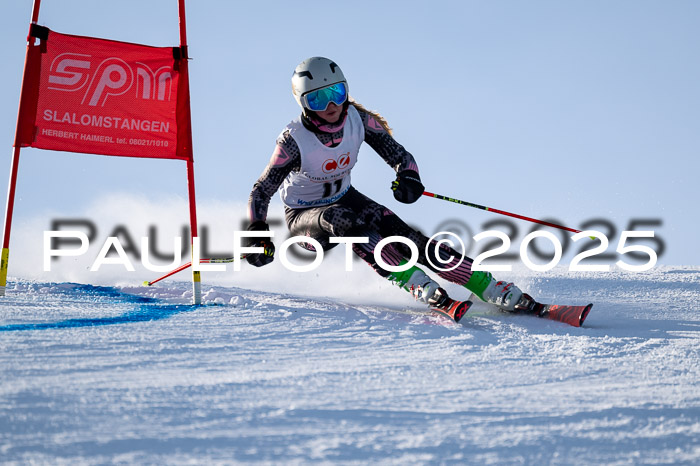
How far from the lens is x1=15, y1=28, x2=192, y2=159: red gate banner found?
4449 millimetres

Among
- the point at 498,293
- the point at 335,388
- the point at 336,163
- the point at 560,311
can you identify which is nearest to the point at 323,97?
the point at 336,163

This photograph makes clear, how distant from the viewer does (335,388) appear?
227 cm

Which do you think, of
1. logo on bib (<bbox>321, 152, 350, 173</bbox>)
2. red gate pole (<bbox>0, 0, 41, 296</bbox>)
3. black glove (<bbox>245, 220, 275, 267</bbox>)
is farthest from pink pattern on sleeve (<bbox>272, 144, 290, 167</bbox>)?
red gate pole (<bbox>0, 0, 41, 296</bbox>)

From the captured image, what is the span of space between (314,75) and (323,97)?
0.14 m

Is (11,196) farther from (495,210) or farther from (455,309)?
(495,210)

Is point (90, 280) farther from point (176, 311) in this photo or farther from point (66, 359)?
point (66, 359)

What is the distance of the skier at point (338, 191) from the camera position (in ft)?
13.6

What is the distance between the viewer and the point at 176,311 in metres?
3.99

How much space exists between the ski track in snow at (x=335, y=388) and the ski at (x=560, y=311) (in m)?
0.13

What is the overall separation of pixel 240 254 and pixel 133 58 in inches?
59.9

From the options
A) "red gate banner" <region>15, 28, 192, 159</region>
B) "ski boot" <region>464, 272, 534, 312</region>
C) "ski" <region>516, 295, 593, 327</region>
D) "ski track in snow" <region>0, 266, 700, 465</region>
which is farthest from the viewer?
"red gate banner" <region>15, 28, 192, 159</region>

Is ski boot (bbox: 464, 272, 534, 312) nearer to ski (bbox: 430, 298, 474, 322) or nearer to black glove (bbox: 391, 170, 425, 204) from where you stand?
ski (bbox: 430, 298, 474, 322)

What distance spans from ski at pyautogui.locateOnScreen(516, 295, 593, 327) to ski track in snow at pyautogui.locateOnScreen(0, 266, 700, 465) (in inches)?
5.0

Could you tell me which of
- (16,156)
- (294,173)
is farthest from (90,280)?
(294,173)
